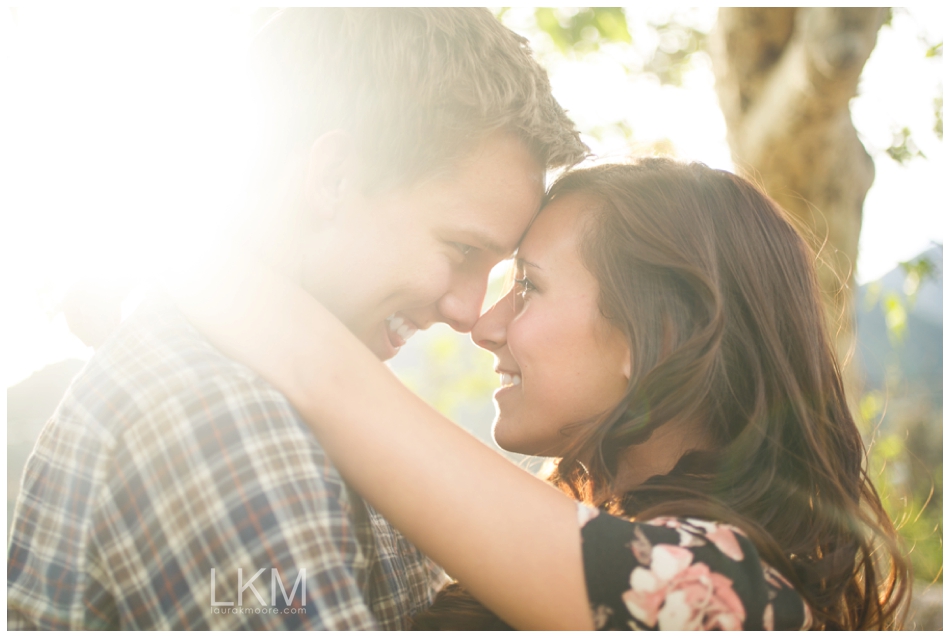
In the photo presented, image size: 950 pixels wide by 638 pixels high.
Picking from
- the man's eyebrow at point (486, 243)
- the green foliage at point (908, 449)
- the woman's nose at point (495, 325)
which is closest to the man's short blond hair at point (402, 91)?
the man's eyebrow at point (486, 243)

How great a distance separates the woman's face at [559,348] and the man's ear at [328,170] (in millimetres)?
559

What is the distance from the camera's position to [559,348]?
1.91 metres

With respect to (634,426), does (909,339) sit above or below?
below

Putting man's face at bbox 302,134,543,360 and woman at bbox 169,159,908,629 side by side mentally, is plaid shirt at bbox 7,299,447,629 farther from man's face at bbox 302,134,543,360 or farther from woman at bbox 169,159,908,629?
man's face at bbox 302,134,543,360

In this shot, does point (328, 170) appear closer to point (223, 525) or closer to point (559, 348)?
point (559, 348)

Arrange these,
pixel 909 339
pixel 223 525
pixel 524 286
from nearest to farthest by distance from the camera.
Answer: pixel 223 525
pixel 524 286
pixel 909 339

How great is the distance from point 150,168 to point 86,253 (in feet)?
1.10

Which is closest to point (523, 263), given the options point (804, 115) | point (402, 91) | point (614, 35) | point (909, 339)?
point (402, 91)

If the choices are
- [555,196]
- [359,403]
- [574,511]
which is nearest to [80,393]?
[359,403]

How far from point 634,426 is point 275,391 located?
95 centimetres

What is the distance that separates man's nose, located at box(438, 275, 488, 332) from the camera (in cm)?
200

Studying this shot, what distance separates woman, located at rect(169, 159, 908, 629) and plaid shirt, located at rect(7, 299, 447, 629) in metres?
0.12

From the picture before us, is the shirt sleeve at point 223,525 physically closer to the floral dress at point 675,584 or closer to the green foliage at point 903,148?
the floral dress at point 675,584

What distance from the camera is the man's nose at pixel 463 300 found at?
78.6 inches
